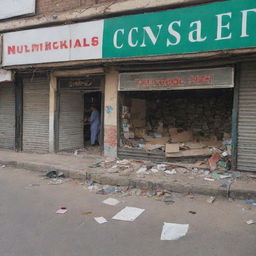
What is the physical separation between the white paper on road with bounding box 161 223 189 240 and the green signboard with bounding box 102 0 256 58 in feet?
12.4

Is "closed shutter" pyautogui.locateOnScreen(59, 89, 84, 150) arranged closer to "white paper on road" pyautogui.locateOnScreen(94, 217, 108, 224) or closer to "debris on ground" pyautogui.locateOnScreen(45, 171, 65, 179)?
"debris on ground" pyautogui.locateOnScreen(45, 171, 65, 179)

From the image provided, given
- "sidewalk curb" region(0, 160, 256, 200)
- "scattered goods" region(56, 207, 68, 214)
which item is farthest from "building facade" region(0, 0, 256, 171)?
"scattered goods" region(56, 207, 68, 214)

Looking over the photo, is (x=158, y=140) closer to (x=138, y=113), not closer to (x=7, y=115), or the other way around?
(x=138, y=113)

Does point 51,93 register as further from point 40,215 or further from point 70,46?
point 40,215

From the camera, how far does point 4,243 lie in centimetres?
348

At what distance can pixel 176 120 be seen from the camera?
1064 centimetres

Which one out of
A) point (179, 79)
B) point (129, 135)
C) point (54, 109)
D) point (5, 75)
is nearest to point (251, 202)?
point (179, 79)

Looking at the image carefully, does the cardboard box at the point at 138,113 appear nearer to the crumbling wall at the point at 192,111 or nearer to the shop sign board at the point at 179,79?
the crumbling wall at the point at 192,111

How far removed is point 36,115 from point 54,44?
110 inches

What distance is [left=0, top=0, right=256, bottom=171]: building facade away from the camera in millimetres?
6160

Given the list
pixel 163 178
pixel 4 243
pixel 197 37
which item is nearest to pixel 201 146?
pixel 163 178

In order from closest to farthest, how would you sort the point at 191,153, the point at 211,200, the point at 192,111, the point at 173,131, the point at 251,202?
the point at 251,202
the point at 211,200
the point at 191,153
the point at 173,131
the point at 192,111

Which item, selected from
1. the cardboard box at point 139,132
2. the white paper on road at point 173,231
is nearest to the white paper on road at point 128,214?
the white paper on road at point 173,231

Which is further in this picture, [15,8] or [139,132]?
[15,8]
